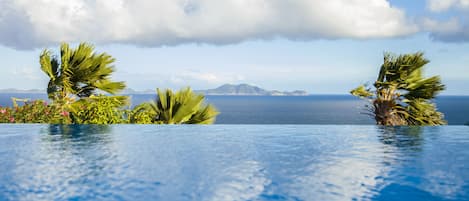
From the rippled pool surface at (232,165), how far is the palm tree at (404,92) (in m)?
1.88

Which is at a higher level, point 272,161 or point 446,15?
point 446,15

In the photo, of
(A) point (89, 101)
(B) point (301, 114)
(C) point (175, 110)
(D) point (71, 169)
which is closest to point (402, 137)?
(C) point (175, 110)

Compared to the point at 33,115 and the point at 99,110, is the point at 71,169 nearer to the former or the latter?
the point at 99,110

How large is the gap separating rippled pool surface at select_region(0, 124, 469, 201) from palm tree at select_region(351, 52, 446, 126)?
188 centimetres

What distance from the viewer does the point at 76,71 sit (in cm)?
994

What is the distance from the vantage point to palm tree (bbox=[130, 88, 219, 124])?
10211mm

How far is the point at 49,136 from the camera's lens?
25.8 ft

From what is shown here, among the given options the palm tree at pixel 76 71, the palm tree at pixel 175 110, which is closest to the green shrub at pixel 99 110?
the palm tree at pixel 76 71

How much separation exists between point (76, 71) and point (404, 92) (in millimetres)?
7509

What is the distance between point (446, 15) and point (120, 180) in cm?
2166

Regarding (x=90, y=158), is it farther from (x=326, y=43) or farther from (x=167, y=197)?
(x=326, y=43)

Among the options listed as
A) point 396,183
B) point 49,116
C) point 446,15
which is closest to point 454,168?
point 396,183

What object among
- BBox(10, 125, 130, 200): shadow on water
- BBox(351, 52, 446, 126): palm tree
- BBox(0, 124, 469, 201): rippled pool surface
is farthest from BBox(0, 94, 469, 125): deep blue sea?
BBox(10, 125, 130, 200): shadow on water

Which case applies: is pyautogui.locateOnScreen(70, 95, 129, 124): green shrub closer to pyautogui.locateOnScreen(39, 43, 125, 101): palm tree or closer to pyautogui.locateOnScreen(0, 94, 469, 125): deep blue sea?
pyautogui.locateOnScreen(39, 43, 125, 101): palm tree
